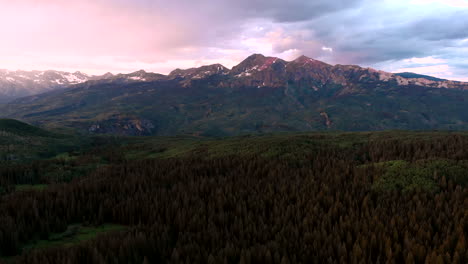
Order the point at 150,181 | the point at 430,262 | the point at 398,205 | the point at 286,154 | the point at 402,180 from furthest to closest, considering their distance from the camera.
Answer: the point at 286,154
the point at 150,181
the point at 402,180
the point at 398,205
the point at 430,262

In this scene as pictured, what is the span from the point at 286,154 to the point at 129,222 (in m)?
34.1

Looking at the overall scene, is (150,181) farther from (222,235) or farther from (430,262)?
(430,262)

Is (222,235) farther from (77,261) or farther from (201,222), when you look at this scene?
(77,261)

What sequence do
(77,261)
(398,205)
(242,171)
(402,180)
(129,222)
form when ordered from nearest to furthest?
(77,261) → (398,205) → (129,222) → (402,180) → (242,171)

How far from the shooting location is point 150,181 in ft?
116

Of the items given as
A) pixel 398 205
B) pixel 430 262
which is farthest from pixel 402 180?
pixel 430 262

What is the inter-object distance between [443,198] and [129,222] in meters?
25.5

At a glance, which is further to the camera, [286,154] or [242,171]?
[286,154]

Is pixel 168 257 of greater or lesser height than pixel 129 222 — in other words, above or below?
above

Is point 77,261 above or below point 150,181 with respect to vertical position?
above

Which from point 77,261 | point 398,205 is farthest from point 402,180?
point 77,261

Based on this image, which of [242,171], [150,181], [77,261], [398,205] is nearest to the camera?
[77,261]

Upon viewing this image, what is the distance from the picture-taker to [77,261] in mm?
14180

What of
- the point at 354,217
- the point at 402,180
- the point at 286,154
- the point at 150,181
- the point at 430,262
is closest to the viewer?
the point at 430,262
